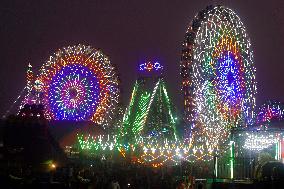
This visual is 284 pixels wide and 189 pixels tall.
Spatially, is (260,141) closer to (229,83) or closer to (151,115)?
(229,83)

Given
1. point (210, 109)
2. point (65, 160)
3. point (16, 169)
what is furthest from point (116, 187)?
point (210, 109)

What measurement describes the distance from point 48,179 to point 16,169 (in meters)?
1.62

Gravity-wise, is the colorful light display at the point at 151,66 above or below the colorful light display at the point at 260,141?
above

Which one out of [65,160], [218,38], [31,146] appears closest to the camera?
[31,146]

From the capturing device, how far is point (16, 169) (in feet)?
61.0

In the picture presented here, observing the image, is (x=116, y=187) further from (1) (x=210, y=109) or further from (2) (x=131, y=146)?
(2) (x=131, y=146)

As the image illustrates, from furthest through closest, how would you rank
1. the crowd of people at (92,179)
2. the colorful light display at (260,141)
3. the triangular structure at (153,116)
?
the triangular structure at (153,116)
the colorful light display at (260,141)
the crowd of people at (92,179)

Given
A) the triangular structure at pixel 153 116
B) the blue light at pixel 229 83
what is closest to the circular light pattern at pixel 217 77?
the blue light at pixel 229 83

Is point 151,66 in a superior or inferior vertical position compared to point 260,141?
superior

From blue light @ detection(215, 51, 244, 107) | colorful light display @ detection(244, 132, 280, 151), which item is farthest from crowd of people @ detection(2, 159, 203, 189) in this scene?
blue light @ detection(215, 51, 244, 107)

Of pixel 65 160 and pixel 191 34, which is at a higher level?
pixel 191 34

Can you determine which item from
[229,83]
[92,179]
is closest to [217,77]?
[229,83]

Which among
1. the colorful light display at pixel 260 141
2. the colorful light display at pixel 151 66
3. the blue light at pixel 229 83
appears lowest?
the colorful light display at pixel 260 141

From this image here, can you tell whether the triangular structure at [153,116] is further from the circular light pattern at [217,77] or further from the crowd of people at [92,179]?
the crowd of people at [92,179]
